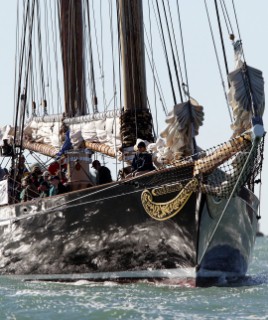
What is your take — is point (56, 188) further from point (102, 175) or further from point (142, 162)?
point (142, 162)

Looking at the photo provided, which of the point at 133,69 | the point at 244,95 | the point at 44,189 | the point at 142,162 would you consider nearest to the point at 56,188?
the point at 44,189

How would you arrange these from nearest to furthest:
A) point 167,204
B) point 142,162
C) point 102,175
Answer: point 167,204 < point 142,162 < point 102,175

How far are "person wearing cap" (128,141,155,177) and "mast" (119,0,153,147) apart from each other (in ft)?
A: 9.35

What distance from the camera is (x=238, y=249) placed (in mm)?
30391

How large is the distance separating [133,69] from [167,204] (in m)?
5.07

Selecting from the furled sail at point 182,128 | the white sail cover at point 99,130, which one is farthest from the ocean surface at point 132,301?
the white sail cover at point 99,130

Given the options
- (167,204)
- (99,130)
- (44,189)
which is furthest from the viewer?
(99,130)

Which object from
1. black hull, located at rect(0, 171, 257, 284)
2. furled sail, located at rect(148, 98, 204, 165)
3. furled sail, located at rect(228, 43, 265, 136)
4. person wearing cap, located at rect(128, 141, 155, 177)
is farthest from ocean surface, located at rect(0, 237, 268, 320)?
furled sail, located at rect(228, 43, 265, 136)

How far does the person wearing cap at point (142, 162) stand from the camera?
2973cm

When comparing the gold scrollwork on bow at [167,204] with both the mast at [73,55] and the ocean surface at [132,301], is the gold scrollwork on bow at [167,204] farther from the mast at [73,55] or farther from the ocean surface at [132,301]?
the mast at [73,55]

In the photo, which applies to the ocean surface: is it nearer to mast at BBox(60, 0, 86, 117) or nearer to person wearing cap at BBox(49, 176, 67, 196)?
person wearing cap at BBox(49, 176, 67, 196)

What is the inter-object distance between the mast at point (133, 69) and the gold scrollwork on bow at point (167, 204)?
4.03 meters

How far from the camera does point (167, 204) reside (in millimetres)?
28766

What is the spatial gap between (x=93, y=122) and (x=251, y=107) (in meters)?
9.06
